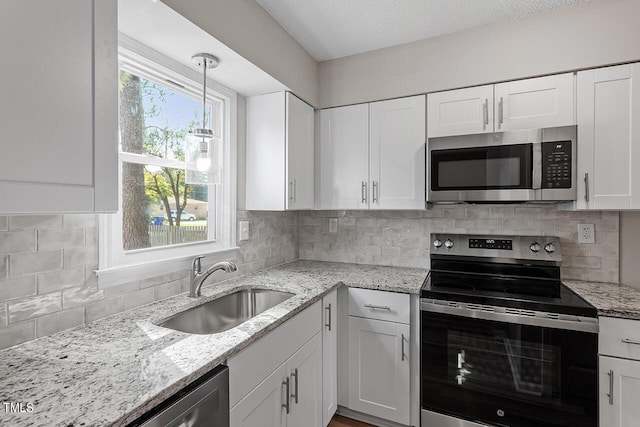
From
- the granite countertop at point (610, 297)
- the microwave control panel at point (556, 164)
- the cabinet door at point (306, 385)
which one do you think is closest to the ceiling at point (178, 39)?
the cabinet door at point (306, 385)

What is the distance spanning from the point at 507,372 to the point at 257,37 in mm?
2175

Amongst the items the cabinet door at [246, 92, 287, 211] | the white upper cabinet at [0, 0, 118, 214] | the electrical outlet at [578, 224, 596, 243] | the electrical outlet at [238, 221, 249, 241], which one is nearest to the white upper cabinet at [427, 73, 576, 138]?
the electrical outlet at [578, 224, 596, 243]

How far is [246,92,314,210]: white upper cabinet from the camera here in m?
2.08

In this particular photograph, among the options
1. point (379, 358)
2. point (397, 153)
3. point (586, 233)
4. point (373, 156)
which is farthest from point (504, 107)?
point (379, 358)

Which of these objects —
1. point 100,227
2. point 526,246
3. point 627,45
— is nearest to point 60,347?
point 100,227

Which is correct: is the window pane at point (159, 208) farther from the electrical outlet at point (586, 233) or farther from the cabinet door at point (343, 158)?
the electrical outlet at point (586, 233)

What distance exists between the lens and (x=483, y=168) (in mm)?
1895

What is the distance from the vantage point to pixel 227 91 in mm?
2012

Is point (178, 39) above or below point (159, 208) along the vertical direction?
above

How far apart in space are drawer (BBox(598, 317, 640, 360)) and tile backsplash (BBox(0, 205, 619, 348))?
24.5 inches

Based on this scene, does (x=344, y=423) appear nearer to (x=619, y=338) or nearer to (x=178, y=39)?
(x=619, y=338)

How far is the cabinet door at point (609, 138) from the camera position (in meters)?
1.68

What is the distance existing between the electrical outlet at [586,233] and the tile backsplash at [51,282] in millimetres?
2509

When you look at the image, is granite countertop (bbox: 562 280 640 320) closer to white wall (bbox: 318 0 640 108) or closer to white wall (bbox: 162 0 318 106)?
white wall (bbox: 318 0 640 108)
